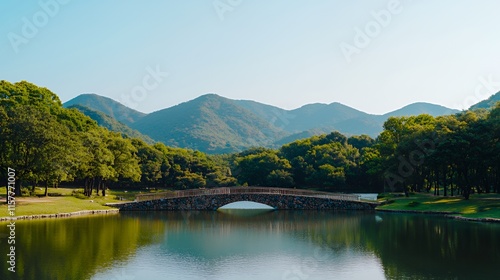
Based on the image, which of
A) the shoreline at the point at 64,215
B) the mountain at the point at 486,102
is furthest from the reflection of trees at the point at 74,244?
the mountain at the point at 486,102

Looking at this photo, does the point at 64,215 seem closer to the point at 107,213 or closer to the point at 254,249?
the point at 107,213

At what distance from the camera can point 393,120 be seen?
65938 millimetres

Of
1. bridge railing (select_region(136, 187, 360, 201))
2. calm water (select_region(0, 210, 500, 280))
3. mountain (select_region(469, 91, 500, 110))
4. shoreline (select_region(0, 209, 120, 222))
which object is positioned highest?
mountain (select_region(469, 91, 500, 110))

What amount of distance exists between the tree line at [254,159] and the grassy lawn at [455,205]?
2.13 metres

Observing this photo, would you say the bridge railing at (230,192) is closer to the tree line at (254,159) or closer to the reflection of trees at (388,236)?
the reflection of trees at (388,236)

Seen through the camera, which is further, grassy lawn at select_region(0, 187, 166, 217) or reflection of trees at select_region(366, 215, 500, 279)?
grassy lawn at select_region(0, 187, 166, 217)

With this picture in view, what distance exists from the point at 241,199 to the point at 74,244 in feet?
101

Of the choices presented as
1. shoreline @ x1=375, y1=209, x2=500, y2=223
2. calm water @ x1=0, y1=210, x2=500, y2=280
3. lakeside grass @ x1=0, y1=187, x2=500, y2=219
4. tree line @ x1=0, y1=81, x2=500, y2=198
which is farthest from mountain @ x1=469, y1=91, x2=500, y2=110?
calm water @ x1=0, y1=210, x2=500, y2=280

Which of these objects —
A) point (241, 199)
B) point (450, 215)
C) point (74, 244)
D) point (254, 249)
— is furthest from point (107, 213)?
point (450, 215)

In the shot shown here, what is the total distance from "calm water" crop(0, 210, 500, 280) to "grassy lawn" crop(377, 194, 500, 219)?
441cm

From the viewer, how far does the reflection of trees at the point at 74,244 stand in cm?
2055

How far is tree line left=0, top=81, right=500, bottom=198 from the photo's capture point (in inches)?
1844

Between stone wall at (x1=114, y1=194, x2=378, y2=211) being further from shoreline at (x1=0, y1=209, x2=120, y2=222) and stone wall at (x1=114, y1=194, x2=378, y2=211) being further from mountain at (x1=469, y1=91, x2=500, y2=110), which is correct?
mountain at (x1=469, y1=91, x2=500, y2=110)

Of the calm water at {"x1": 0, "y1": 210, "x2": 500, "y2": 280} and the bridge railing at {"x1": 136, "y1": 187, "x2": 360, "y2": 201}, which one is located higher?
the bridge railing at {"x1": 136, "y1": 187, "x2": 360, "y2": 201}
